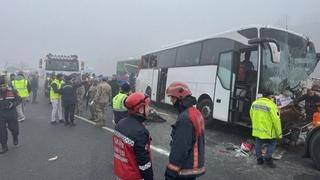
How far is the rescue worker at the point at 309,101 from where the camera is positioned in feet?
32.9

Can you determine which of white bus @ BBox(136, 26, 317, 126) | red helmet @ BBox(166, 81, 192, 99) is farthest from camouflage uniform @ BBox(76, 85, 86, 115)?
red helmet @ BBox(166, 81, 192, 99)

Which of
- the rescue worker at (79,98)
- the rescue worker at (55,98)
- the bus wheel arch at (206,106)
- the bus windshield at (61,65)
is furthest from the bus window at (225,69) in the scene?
the bus windshield at (61,65)

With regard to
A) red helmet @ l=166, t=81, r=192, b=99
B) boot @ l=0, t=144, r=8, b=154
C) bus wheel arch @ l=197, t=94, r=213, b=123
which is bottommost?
boot @ l=0, t=144, r=8, b=154

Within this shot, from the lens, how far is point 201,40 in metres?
14.6

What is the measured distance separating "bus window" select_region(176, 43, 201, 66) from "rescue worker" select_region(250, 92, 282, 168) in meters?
6.29

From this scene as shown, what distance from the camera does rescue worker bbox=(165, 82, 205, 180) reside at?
4.12m

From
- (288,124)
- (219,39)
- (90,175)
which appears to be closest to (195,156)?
(90,175)

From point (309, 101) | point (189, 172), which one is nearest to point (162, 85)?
point (309, 101)

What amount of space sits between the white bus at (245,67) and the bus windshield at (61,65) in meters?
16.9

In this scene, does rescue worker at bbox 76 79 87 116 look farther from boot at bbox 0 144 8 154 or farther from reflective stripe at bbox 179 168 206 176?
reflective stripe at bbox 179 168 206 176

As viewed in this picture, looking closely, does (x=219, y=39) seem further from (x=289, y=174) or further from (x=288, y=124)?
(x=289, y=174)

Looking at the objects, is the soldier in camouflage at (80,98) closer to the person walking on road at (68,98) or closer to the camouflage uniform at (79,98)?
the camouflage uniform at (79,98)

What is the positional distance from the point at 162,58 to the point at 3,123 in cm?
1057

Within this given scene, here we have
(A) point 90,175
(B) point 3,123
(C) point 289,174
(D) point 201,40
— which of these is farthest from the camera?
(D) point 201,40
